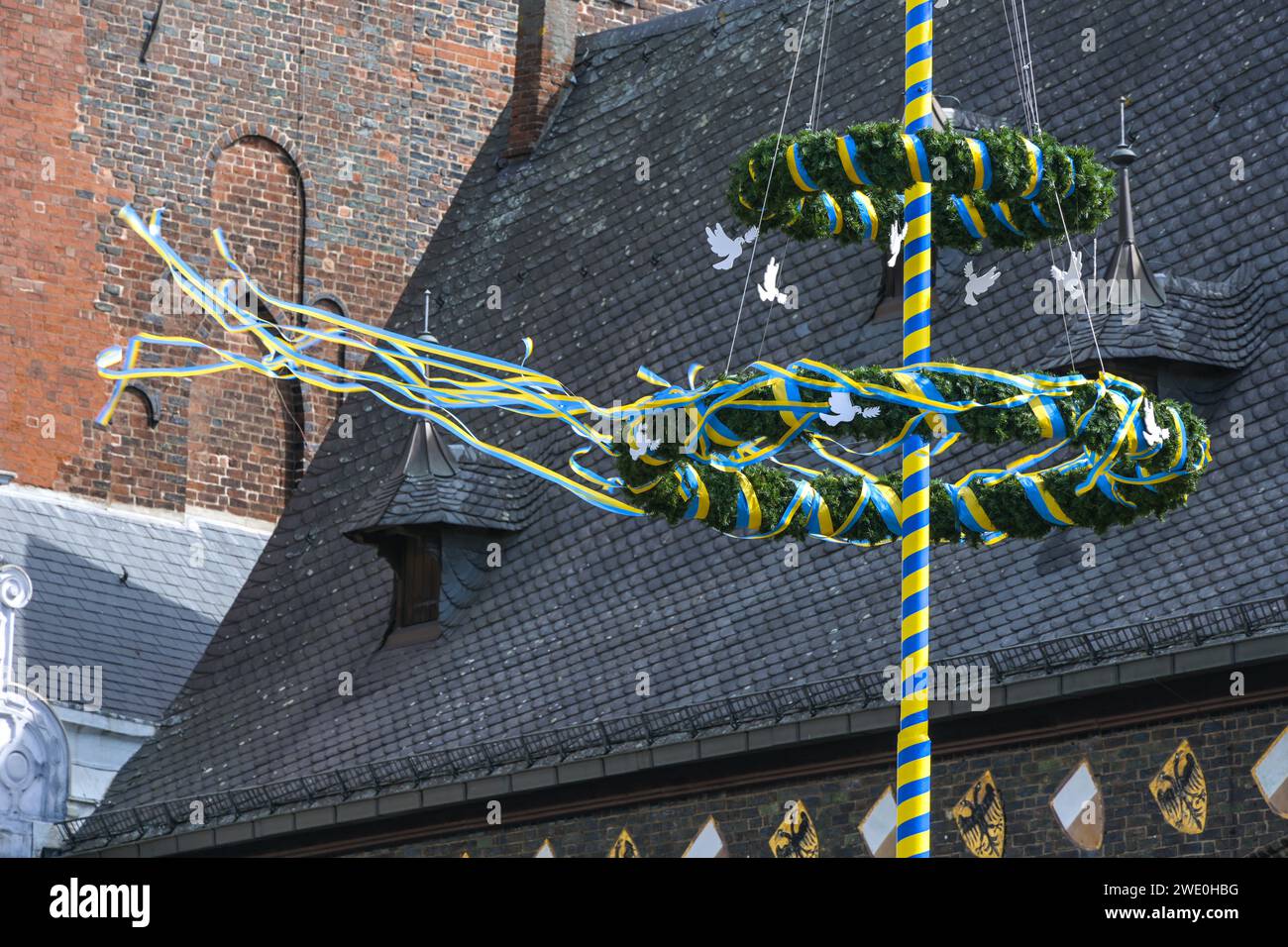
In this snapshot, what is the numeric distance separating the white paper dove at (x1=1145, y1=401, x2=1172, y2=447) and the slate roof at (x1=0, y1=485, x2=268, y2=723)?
16.0 meters

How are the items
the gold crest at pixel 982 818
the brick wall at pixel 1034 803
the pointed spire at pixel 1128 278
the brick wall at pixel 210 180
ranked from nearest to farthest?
the brick wall at pixel 1034 803
the gold crest at pixel 982 818
the pointed spire at pixel 1128 278
the brick wall at pixel 210 180

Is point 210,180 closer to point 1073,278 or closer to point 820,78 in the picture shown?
point 820,78

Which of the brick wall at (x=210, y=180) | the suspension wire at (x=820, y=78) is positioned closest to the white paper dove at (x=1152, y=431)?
the suspension wire at (x=820, y=78)

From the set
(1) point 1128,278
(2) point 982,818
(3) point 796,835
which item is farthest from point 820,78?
(2) point 982,818

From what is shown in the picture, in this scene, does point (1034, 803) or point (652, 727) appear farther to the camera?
point (652, 727)

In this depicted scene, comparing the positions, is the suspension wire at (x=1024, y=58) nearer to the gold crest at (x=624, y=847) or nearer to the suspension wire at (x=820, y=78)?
the suspension wire at (x=820, y=78)

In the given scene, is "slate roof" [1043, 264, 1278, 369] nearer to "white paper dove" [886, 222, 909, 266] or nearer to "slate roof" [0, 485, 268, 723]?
A: "white paper dove" [886, 222, 909, 266]

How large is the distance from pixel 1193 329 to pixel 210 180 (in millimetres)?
15326

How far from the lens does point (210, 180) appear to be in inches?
1417

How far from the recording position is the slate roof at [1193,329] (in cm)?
2319

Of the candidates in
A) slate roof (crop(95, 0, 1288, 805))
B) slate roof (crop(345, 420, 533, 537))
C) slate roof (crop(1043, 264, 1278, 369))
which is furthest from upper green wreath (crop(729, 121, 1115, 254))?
slate roof (crop(345, 420, 533, 537))

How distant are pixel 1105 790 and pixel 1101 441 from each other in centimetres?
551

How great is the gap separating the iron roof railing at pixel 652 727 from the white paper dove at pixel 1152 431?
3.78m
